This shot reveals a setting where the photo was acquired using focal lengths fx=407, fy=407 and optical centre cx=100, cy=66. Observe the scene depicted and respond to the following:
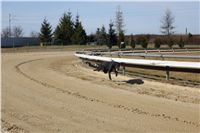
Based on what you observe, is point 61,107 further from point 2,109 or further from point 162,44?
point 162,44

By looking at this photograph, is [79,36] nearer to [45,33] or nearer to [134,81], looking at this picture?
[45,33]

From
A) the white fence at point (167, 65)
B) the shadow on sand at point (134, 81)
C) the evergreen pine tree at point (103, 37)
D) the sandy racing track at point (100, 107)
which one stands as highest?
the evergreen pine tree at point (103, 37)

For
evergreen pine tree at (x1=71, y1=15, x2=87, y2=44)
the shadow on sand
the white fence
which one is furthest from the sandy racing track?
evergreen pine tree at (x1=71, y1=15, x2=87, y2=44)

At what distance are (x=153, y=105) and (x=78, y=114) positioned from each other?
6.87ft

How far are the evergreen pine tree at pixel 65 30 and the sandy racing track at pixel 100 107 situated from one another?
230ft

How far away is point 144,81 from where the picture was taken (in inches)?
584

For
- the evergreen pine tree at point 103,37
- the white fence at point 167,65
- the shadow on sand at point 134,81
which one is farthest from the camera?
the evergreen pine tree at point 103,37

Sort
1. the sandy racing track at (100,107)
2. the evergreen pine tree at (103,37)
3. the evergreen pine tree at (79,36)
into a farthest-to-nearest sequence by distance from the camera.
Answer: the evergreen pine tree at (79,36) → the evergreen pine tree at (103,37) → the sandy racing track at (100,107)

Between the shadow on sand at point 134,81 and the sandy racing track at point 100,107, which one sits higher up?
the shadow on sand at point 134,81

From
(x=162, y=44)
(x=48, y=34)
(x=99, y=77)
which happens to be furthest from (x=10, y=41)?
(x=99, y=77)

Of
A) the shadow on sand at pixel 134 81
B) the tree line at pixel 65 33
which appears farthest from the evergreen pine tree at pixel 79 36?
the shadow on sand at pixel 134 81

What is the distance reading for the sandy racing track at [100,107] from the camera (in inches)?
308

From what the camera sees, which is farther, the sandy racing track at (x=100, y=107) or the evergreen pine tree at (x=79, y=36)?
the evergreen pine tree at (x=79, y=36)

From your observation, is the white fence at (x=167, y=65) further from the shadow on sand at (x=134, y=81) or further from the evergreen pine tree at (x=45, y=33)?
the evergreen pine tree at (x=45, y=33)
